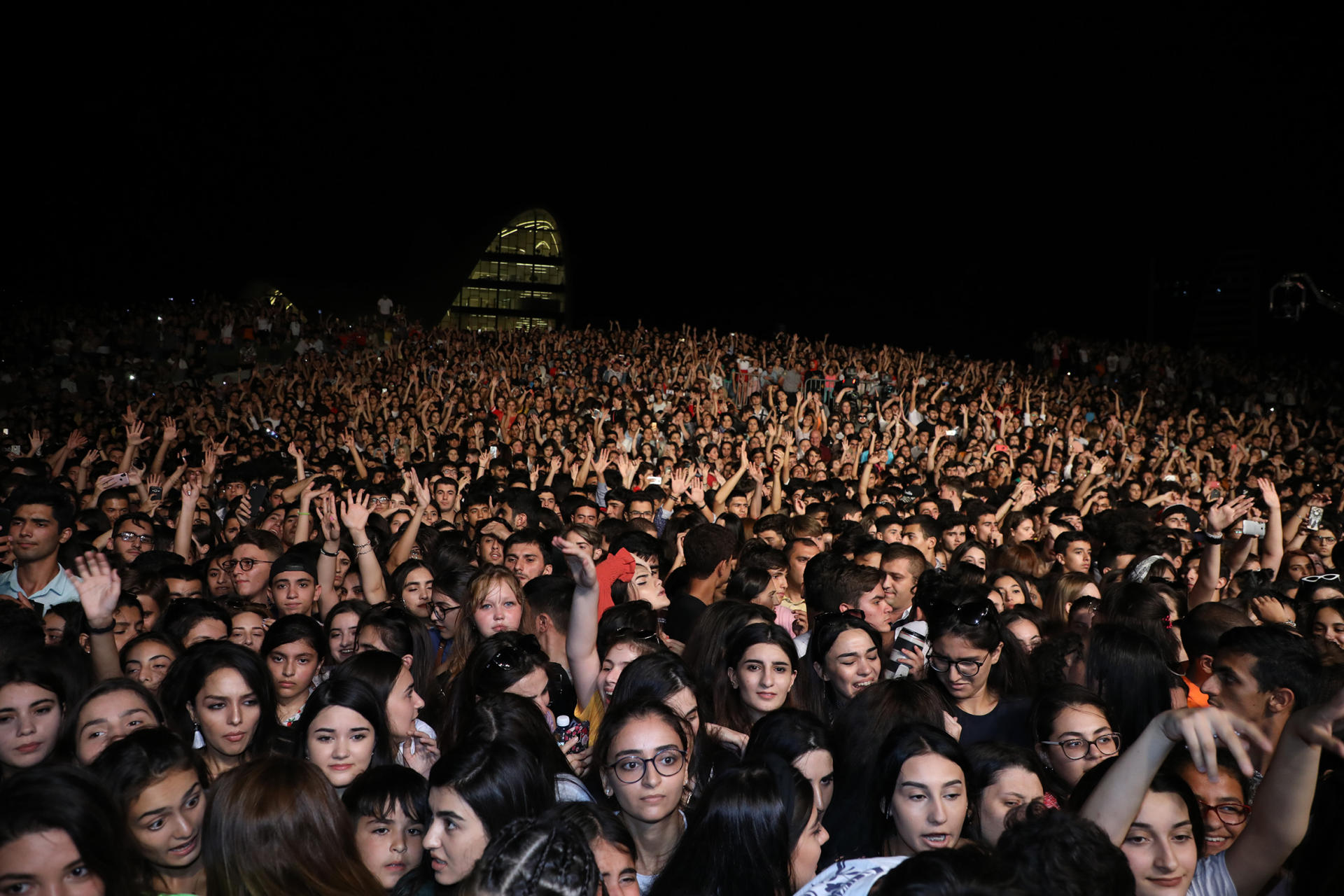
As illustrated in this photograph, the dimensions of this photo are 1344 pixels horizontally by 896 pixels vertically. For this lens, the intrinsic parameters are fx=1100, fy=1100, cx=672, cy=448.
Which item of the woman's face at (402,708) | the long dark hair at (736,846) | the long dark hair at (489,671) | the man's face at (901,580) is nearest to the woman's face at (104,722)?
the woman's face at (402,708)

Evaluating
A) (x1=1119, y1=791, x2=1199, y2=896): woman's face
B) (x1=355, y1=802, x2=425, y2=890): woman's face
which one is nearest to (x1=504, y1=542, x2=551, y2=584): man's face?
(x1=355, y1=802, x2=425, y2=890): woman's face

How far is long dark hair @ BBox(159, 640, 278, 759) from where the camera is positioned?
4.04 m

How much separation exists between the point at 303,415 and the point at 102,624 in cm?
1210

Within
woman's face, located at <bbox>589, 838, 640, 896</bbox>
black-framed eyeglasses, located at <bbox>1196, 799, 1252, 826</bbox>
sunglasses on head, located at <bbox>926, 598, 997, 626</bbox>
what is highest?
sunglasses on head, located at <bbox>926, 598, 997, 626</bbox>

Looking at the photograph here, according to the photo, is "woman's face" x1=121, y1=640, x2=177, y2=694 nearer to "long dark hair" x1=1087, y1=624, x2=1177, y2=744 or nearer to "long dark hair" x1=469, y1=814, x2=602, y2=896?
"long dark hair" x1=469, y1=814, x2=602, y2=896

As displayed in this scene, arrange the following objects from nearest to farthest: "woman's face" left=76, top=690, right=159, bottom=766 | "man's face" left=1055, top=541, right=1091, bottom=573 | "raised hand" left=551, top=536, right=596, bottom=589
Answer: "woman's face" left=76, top=690, right=159, bottom=766, "raised hand" left=551, top=536, right=596, bottom=589, "man's face" left=1055, top=541, right=1091, bottom=573

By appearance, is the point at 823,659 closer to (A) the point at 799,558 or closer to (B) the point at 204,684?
(B) the point at 204,684

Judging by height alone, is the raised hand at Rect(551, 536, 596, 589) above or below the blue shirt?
above

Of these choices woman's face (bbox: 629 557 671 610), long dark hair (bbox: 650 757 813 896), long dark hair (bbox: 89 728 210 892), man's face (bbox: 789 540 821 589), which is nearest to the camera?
long dark hair (bbox: 650 757 813 896)

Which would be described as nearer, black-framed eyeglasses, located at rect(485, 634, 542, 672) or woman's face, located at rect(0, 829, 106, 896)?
woman's face, located at rect(0, 829, 106, 896)

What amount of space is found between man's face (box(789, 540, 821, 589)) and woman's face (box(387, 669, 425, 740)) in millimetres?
3216

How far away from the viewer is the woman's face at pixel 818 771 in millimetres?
3375

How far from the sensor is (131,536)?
698 centimetres

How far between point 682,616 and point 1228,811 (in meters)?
3.15
